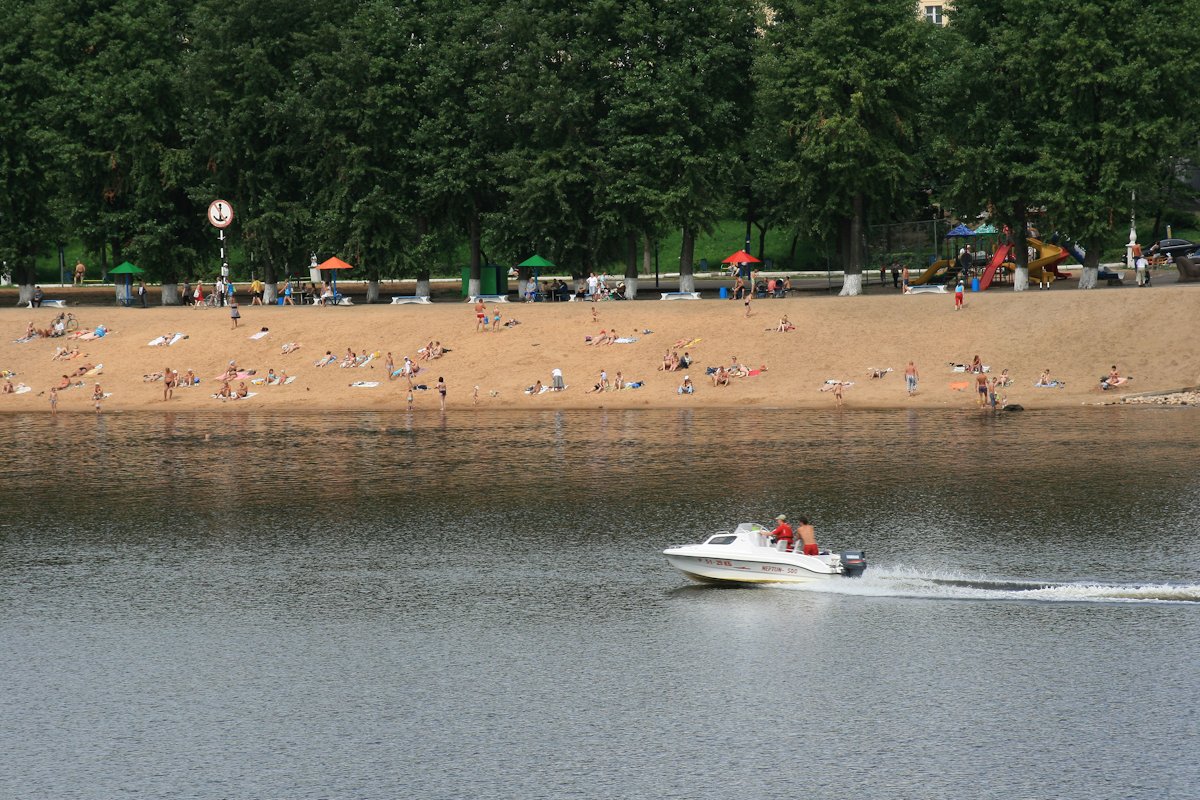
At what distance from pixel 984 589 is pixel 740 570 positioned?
657 centimetres

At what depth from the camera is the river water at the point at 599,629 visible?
27.6m

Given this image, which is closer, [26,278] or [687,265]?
[687,265]

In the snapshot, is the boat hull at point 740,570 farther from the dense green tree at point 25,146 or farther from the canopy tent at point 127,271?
the dense green tree at point 25,146

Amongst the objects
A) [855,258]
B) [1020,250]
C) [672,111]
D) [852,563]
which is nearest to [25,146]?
[672,111]

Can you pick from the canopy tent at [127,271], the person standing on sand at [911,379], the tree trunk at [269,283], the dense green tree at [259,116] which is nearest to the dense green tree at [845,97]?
the person standing on sand at [911,379]

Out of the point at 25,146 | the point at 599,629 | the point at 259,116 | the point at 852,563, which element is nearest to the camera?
the point at 599,629

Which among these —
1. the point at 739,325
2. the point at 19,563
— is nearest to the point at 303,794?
the point at 19,563

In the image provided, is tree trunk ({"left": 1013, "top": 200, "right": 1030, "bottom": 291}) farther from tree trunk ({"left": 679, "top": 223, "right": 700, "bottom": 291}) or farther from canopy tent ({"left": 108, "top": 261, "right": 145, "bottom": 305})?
canopy tent ({"left": 108, "top": 261, "right": 145, "bottom": 305})

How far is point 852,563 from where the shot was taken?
38562 millimetres

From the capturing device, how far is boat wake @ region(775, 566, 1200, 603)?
36.5m

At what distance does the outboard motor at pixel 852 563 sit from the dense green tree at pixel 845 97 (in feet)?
182

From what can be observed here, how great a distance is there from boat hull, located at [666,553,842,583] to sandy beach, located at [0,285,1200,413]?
34.3 m

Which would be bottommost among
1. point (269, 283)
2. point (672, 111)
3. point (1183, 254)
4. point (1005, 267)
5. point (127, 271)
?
point (269, 283)

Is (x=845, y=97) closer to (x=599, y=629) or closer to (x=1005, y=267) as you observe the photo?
(x=1005, y=267)
